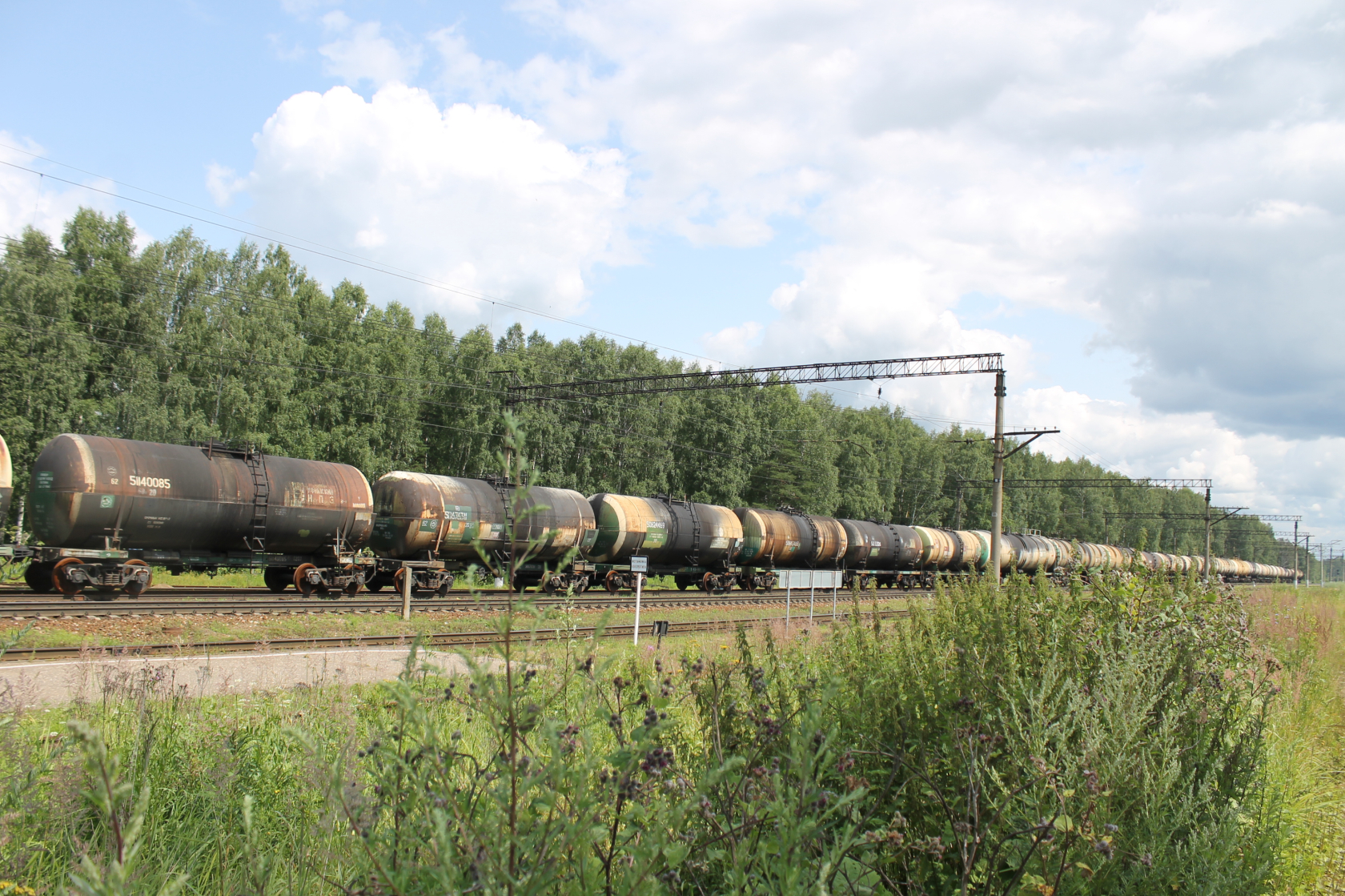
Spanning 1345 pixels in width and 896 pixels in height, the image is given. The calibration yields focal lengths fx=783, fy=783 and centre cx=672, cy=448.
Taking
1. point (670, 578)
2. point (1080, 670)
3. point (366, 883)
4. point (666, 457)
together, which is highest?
point (666, 457)

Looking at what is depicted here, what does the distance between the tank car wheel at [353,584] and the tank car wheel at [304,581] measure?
3.14 ft

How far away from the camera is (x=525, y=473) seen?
1905 mm

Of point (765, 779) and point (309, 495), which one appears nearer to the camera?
point (765, 779)

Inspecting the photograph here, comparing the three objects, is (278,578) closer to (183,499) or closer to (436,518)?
(436,518)

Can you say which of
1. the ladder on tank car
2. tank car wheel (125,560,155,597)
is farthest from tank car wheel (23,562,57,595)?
the ladder on tank car

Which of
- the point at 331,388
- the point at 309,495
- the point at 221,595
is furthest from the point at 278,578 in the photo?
the point at 331,388

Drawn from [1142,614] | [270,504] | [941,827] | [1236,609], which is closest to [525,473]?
[941,827]

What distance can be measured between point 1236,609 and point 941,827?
196 inches

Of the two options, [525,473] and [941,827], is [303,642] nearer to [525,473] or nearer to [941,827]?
[941,827]

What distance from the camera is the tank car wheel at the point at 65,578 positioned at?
16.3 metres

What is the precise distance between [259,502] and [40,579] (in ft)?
15.4

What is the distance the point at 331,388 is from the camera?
45688mm

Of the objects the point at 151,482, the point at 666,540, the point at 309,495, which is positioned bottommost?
the point at 666,540

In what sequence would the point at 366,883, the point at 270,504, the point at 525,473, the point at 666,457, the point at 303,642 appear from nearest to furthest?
the point at 525,473, the point at 366,883, the point at 303,642, the point at 270,504, the point at 666,457
